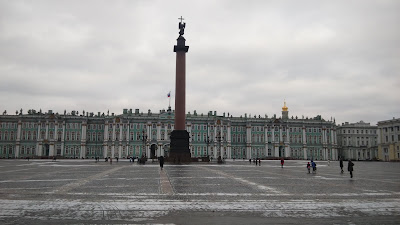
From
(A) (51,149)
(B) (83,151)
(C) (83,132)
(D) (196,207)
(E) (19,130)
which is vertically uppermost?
(E) (19,130)

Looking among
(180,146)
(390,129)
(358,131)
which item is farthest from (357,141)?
(180,146)

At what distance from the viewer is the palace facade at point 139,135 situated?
94938 mm

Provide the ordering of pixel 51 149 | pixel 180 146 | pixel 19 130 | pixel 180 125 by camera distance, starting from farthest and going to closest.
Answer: pixel 19 130, pixel 51 149, pixel 180 146, pixel 180 125

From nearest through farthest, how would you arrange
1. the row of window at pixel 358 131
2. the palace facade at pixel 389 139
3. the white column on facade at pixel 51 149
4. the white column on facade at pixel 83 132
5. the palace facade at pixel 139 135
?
1. the palace facade at pixel 389 139
2. the white column on facade at pixel 51 149
3. the palace facade at pixel 139 135
4. the white column on facade at pixel 83 132
5. the row of window at pixel 358 131

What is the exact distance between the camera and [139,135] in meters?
96.8

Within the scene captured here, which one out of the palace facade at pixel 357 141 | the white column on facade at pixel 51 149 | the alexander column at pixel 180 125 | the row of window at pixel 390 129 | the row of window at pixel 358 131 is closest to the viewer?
the alexander column at pixel 180 125

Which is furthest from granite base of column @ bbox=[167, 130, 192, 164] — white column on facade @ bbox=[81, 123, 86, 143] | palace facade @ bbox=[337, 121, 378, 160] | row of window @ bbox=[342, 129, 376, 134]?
row of window @ bbox=[342, 129, 376, 134]

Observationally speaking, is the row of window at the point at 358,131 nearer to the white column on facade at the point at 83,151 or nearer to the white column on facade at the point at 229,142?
the white column on facade at the point at 229,142

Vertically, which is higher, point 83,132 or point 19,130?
point 19,130

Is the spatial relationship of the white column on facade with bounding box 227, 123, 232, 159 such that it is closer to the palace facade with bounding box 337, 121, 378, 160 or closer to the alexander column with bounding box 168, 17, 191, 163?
the palace facade with bounding box 337, 121, 378, 160

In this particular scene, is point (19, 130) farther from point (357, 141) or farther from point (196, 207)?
point (357, 141)

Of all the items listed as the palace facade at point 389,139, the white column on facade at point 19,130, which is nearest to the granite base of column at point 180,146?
the white column on facade at point 19,130

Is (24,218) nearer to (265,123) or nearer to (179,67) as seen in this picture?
(179,67)

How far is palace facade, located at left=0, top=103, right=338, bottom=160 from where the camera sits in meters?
94.9
